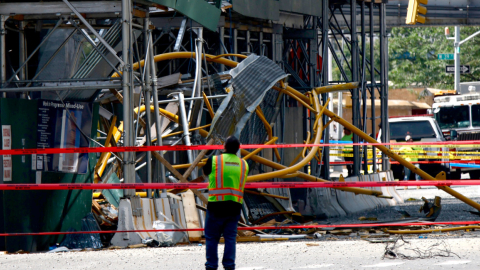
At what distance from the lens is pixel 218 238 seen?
7918 millimetres

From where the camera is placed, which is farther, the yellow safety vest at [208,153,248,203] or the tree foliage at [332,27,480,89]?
the tree foliage at [332,27,480,89]

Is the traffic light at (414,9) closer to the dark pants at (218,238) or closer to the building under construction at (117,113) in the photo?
the building under construction at (117,113)

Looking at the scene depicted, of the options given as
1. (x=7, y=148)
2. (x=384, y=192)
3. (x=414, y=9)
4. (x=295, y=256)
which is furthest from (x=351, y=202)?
(x=7, y=148)

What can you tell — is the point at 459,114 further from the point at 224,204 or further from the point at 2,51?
the point at 224,204

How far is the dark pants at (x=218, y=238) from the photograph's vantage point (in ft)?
25.7

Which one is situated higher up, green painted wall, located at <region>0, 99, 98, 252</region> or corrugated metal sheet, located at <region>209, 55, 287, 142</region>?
corrugated metal sheet, located at <region>209, 55, 287, 142</region>

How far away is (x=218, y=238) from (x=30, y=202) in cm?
411

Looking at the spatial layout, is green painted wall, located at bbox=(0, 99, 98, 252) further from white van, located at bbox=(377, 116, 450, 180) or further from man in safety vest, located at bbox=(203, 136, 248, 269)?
white van, located at bbox=(377, 116, 450, 180)

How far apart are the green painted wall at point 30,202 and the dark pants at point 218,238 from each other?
3957mm

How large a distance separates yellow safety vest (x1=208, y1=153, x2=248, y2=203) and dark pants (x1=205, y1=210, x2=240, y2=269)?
21cm

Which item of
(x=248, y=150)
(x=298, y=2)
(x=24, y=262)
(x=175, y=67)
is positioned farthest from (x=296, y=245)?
(x=298, y=2)

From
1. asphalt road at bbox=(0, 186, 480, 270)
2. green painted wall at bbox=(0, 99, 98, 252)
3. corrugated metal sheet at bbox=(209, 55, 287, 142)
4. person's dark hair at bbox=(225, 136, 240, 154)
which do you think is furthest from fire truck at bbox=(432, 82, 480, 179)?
person's dark hair at bbox=(225, 136, 240, 154)

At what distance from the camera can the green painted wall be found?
10.7 metres

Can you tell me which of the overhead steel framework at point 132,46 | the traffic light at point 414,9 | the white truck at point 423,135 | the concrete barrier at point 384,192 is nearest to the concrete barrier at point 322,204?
the overhead steel framework at point 132,46
